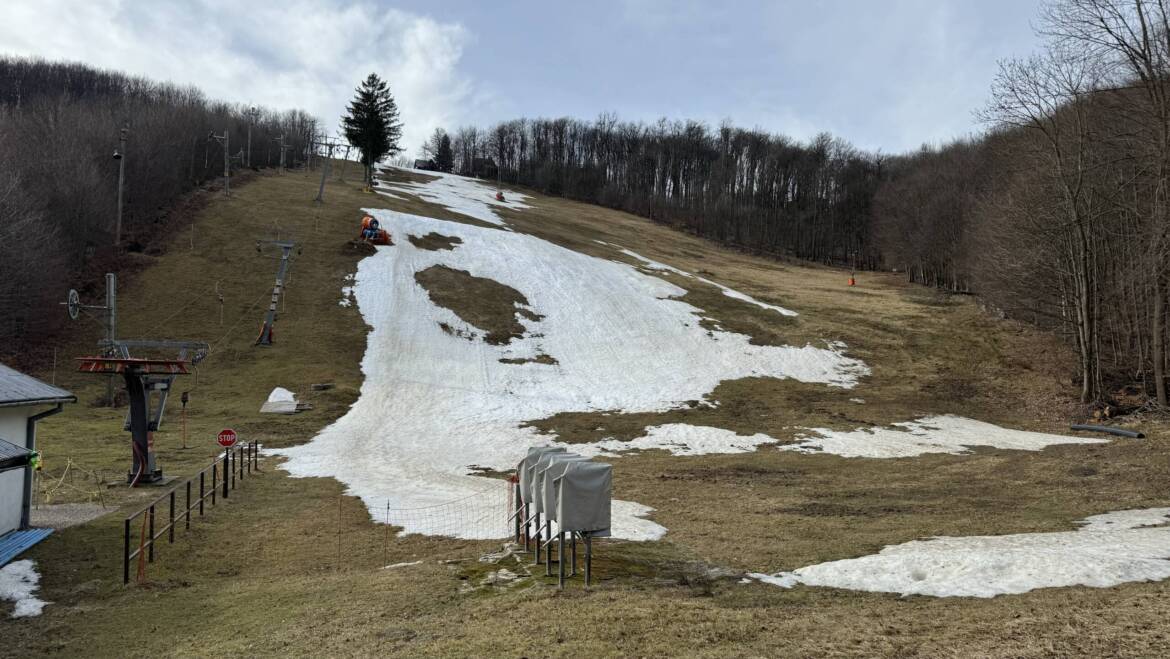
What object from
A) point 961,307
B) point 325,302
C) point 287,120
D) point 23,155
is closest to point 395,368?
point 325,302

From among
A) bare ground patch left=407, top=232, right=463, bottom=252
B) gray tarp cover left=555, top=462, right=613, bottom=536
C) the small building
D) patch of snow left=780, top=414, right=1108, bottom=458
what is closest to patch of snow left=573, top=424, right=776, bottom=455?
patch of snow left=780, top=414, right=1108, bottom=458

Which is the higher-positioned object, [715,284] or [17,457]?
[715,284]

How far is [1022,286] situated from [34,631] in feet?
163

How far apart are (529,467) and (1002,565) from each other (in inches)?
343

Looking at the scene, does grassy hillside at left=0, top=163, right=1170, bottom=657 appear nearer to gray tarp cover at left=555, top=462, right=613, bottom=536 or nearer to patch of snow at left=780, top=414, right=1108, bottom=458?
gray tarp cover at left=555, top=462, right=613, bottom=536

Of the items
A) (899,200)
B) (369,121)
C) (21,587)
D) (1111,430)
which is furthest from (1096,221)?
(369,121)

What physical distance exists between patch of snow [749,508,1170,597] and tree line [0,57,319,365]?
42341mm

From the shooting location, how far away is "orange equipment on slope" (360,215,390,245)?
55062 mm

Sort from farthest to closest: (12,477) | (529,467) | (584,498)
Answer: (12,477) < (529,467) < (584,498)

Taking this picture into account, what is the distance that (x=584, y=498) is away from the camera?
1122 cm

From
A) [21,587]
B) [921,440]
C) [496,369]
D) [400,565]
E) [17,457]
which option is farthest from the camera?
[496,369]

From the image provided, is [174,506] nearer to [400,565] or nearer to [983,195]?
[400,565]

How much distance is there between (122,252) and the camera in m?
48.4

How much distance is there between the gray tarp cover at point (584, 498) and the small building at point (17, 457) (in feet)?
37.7
